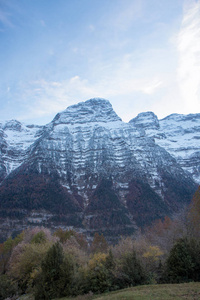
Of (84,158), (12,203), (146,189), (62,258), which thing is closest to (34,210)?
(12,203)

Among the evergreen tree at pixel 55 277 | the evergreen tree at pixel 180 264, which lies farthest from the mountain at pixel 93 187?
the evergreen tree at pixel 180 264

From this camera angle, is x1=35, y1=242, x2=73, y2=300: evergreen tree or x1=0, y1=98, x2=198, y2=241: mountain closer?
x1=35, y1=242, x2=73, y2=300: evergreen tree

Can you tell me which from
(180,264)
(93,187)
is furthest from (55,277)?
(93,187)

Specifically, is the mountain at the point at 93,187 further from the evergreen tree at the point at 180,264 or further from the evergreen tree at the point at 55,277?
the evergreen tree at the point at 180,264

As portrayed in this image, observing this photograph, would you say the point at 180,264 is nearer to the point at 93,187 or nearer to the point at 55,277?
the point at 55,277

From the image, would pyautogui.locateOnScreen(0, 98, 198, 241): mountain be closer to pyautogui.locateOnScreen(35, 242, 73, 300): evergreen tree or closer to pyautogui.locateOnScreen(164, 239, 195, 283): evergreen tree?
pyautogui.locateOnScreen(35, 242, 73, 300): evergreen tree

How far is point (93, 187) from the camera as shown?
530ft

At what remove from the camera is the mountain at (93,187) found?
419 feet

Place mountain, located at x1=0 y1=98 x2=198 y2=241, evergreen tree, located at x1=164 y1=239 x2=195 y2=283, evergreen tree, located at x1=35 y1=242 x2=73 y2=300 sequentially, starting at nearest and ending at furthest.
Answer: evergreen tree, located at x1=164 y1=239 x2=195 y2=283
evergreen tree, located at x1=35 y1=242 x2=73 y2=300
mountain, located at x1=0 y1=98 x2=198 y2=241

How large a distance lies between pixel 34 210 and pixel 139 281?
4715 inches

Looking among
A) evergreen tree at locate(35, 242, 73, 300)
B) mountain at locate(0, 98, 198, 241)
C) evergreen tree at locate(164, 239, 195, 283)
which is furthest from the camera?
mountain at locate(0, 98, 198, 241)

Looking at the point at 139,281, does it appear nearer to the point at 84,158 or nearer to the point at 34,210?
the point at 34,210

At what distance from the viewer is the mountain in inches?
5030

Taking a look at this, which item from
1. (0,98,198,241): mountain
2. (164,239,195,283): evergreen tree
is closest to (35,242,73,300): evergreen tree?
(164,239,195,283): evergreen tree
